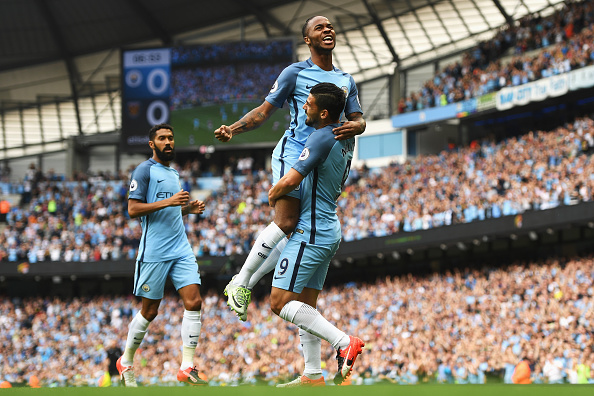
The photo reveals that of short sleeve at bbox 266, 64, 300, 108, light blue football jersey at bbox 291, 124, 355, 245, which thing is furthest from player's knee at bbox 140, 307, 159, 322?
short sleeve at bbox 266, 64, 300, 108

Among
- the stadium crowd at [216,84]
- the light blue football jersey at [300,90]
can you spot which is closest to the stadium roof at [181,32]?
the stadium crowd at [216,84]

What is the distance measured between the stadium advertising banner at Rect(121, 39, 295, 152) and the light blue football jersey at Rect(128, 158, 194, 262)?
30573 mm

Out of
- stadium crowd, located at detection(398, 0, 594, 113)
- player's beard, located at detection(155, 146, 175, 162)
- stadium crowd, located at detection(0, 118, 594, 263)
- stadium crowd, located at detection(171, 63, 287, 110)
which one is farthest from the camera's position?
stadium crowd, located at detection(171, 63, 287, 110)

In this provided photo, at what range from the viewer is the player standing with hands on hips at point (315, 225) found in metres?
6.53

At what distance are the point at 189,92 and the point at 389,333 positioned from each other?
67.8ft

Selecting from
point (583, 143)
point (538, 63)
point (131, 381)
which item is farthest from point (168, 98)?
point (131, 381)

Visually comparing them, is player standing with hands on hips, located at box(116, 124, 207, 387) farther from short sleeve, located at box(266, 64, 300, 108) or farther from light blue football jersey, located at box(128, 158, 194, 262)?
short sleeve, located at box(266, 64, 300, 108)

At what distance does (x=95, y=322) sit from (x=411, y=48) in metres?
22.4

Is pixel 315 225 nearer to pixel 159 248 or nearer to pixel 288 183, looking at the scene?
pixel 288 183

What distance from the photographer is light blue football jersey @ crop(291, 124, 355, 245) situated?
22.1 feet

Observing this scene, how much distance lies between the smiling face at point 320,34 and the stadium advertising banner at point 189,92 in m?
31.9

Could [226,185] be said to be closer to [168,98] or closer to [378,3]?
[168,98]

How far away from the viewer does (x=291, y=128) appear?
23.9ft

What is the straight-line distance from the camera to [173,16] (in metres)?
43.6
